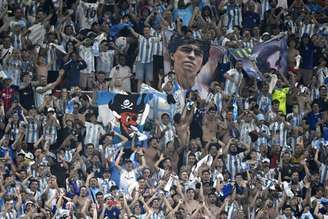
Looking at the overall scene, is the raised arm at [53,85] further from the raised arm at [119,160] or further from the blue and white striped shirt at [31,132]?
the raised arm at [119,160]

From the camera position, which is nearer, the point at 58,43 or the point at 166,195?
the point at 166,195

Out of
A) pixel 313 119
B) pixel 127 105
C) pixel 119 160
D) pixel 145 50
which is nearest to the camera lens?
pixel 119 160

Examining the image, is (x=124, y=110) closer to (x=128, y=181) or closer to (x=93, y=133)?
(x=93, y=133)

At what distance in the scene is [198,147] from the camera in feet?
118

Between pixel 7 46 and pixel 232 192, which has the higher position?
pixel 7 46

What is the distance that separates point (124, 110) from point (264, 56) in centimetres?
364

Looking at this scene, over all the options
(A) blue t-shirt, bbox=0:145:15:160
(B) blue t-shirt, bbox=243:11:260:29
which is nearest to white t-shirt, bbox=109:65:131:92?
(B) blue t-shirt, bbox=243:11:260:29

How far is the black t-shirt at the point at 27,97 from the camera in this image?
3672 centimetres

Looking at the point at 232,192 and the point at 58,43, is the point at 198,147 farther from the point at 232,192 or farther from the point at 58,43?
Answer: the point at 58,43

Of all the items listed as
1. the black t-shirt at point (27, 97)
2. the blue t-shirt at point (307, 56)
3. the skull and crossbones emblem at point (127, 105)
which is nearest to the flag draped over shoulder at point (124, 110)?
the skull and crossbones emblem at point (127, 105)

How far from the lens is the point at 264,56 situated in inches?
1511

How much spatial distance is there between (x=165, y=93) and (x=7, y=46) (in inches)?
140

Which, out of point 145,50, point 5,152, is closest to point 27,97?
point 5,152

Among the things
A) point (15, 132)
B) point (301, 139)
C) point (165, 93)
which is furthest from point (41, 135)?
point (301, 139)
